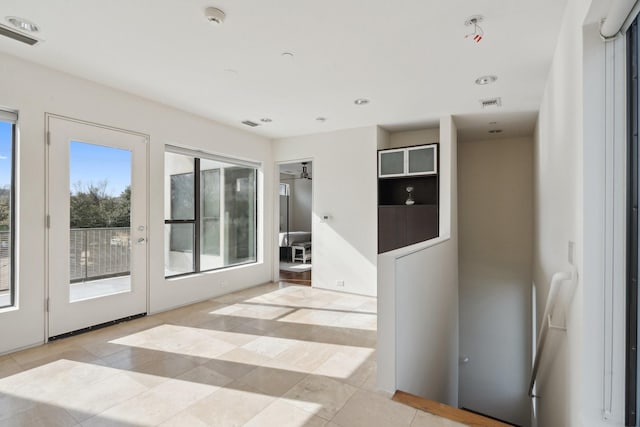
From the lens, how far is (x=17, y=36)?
256 centimetres

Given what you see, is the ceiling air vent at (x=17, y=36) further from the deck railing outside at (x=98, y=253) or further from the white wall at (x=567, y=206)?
the white wall at (x=567, y=206)

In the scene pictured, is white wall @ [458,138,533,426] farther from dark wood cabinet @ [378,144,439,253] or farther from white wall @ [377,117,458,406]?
white wall @ [377,117,458,406]

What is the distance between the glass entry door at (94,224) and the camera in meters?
3.22

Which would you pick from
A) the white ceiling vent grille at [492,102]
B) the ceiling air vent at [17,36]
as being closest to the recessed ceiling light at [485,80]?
the white ceiling vent grille at [492,102]

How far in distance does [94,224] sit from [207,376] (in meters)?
2.22

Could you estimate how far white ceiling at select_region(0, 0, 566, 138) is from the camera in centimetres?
225

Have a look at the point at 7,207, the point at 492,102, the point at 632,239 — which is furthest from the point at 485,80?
the point at 7,207

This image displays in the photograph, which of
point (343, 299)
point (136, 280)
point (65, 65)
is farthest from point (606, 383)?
point (65, 65)

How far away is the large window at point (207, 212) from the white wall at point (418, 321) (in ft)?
10.9

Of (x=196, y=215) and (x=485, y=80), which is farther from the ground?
(x=485, y=80)

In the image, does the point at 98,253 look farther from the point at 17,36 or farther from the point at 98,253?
the point at 17,36

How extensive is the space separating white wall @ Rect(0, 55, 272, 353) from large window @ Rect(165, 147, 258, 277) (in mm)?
239

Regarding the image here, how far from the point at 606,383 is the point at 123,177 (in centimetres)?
443

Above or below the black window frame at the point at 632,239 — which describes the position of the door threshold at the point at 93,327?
below
